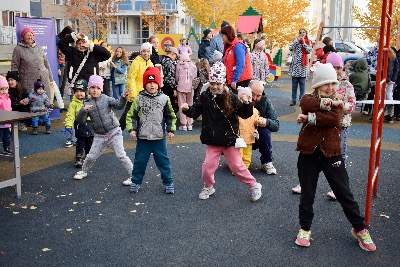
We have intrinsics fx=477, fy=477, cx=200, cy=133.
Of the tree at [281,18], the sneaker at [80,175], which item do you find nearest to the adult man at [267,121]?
the sneaker at [80,175]

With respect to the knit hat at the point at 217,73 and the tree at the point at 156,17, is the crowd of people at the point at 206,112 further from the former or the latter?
the tree at the point at 156,17

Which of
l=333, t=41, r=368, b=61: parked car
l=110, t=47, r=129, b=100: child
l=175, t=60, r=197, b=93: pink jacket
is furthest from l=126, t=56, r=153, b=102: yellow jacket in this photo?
l=333, t=41, r=368, b=61: parked car

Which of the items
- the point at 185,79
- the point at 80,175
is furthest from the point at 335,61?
the point at 185,79

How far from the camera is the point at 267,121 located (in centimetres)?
691

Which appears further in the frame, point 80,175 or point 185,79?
point 185,79

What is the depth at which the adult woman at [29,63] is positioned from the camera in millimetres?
10258

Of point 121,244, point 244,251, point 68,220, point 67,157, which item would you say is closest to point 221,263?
point 244,251

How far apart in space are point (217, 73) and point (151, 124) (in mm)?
1175

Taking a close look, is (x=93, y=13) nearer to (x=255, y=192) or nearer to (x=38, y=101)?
(x=38, y=101)

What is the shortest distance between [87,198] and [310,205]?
292 cm

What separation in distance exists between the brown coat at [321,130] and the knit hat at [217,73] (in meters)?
1.39

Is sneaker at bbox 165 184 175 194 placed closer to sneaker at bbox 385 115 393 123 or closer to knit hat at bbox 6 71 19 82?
knit hat at bbox 6 71 19 82

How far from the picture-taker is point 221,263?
4.30 metres

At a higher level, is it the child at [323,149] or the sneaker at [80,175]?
the child at [323,149]
